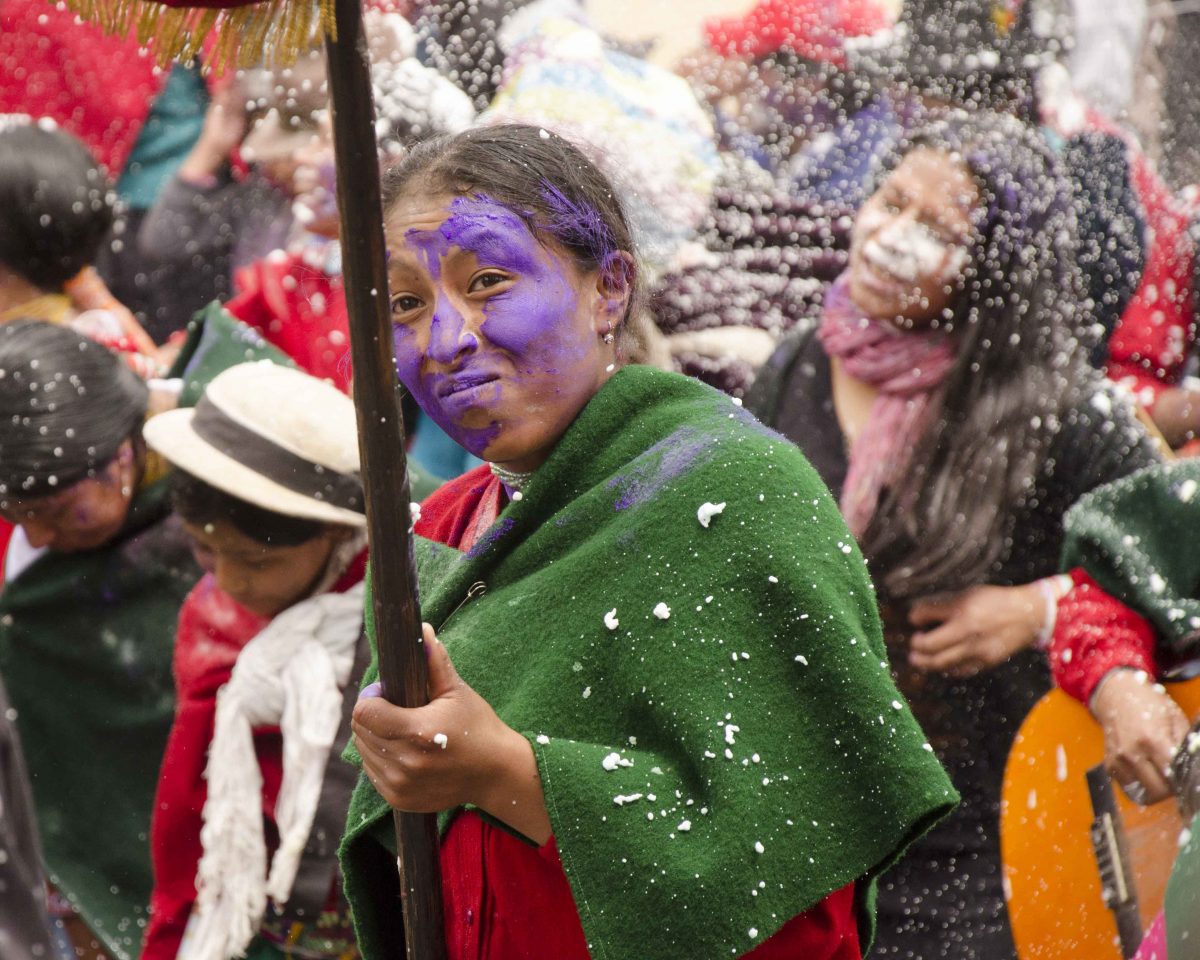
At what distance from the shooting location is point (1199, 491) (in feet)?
9.47

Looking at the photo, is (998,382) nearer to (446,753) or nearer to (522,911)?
(522,911)

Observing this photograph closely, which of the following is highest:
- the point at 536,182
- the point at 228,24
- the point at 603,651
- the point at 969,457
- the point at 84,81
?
the point at 228,24

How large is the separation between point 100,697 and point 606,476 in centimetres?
260

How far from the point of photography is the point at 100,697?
3.85 meters

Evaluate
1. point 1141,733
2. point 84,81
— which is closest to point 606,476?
point 1141,733

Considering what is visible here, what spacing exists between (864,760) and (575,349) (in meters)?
0.48

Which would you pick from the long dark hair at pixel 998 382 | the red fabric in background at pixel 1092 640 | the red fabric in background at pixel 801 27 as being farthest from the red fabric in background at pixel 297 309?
the red fabric in background at pixel 1092 640

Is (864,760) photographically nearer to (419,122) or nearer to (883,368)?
(883,368)

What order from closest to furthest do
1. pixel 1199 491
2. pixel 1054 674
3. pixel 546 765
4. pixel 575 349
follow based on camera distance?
pixel 546 765 → pixel 575 349 → pixel 1199 491 → pixel 1054 674

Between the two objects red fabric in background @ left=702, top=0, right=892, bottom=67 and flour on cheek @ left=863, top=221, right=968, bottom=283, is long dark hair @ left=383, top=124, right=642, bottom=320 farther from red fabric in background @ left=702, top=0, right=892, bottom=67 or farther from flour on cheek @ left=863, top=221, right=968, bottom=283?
red fabric in background @ left=702, top=0, right=892, bottom=67

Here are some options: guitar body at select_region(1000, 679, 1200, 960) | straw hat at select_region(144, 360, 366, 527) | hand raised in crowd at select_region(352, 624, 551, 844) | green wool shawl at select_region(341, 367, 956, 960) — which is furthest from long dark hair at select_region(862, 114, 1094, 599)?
hand raised in crowd at select_region(352, 624, 551, 844)

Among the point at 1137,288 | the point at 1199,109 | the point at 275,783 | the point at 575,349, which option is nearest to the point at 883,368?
the point at 1137,288

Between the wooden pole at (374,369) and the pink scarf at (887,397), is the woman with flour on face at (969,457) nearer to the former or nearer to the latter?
the pink scarf at (887,397)

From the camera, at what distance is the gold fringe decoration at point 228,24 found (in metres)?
1.28
